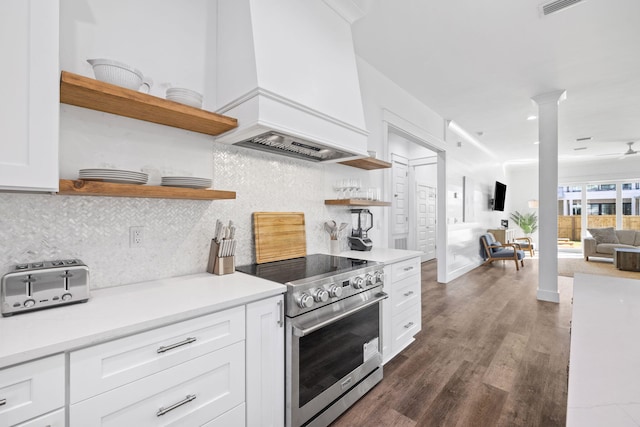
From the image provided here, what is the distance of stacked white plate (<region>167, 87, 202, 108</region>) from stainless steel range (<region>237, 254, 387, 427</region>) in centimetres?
104

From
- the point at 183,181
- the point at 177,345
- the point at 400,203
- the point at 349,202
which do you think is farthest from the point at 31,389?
the point at 400,203

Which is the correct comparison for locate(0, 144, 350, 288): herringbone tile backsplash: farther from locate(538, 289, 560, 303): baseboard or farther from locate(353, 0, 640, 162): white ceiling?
locate(538, 289, 560, 303): baseboard

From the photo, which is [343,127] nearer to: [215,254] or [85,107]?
[215,254]

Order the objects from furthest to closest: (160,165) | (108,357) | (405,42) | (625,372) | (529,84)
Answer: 1. (529,84)
2. (405,42)
3. (160,165)
4. (108,357)
5. (625,372)

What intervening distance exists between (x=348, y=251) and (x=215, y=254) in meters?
1.41

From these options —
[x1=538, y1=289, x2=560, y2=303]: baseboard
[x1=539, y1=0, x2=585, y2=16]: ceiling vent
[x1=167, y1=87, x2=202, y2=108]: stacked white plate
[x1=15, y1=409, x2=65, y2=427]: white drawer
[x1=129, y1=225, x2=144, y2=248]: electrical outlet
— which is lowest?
[x1=538, y1=289, x2=560, y2=303]: baseboard

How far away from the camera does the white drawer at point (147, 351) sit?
3.08 feet

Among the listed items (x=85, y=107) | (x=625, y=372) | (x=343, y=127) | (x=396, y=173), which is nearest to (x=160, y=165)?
(x=85, y=107)

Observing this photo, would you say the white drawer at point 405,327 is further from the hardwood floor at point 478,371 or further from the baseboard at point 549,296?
the baseboard at point 549,296

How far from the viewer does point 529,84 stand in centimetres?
366

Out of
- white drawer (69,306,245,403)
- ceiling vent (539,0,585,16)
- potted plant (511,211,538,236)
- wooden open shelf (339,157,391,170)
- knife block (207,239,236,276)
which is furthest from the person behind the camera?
potted plant (511,211,538,236)

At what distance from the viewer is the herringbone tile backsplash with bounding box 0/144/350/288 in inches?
49.6

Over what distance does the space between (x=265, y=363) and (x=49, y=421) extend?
0.80 m

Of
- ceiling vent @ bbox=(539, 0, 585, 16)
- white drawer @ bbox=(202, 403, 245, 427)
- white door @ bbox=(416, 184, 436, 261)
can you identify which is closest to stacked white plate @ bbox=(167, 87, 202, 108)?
white drawer @ bbox=(202, 403, 245, 427)
